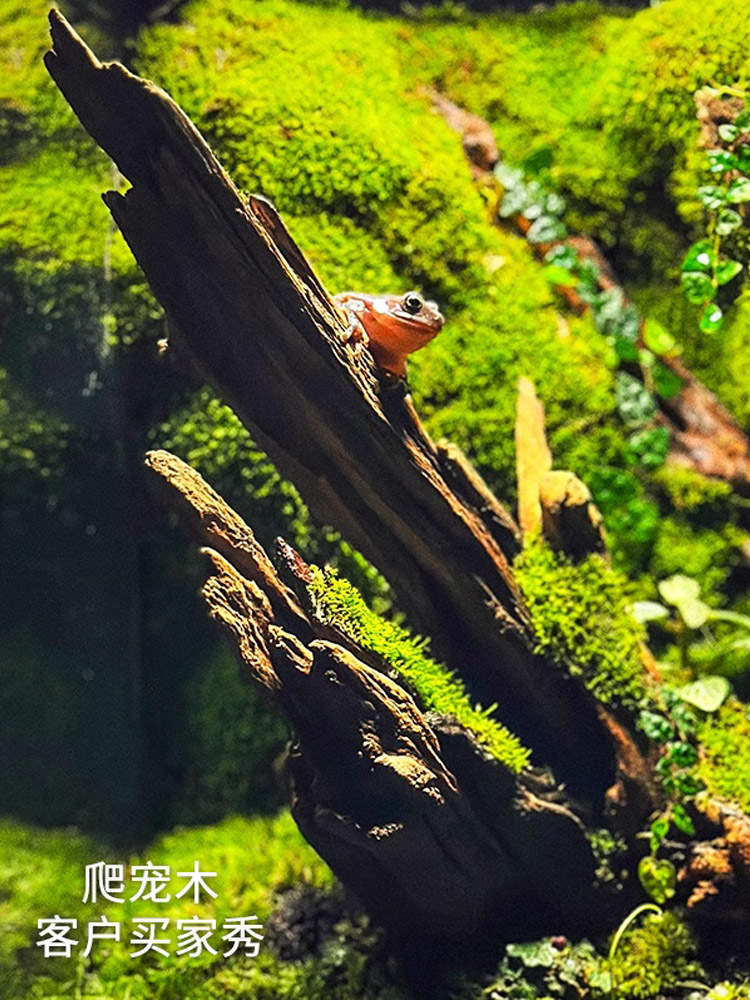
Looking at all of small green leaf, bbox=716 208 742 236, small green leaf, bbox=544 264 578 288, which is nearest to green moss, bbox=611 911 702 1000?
small green leaf, bbox=716 208 742 236

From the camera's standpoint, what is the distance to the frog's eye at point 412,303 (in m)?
2.49

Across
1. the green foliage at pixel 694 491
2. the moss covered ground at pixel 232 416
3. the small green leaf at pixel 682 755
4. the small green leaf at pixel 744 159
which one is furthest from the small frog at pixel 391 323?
the green foliage at pixel 694 491

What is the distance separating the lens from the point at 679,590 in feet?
11.1

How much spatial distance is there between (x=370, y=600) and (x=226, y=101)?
192 centimetres

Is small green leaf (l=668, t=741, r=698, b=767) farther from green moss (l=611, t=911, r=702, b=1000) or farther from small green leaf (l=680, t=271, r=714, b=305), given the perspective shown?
small green leaf (l=680, t=271, r=714, b=305)

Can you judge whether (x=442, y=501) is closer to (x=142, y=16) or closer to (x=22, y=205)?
(x=22, y=205)

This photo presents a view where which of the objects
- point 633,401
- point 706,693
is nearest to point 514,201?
point 633,401

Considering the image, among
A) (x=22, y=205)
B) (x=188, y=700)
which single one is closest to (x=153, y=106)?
(x=22, y=205)

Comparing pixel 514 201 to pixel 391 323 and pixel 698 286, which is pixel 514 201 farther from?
pixel 391 323

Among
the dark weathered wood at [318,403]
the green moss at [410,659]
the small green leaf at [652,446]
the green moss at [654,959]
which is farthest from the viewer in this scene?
the small green leaf at [652,446]

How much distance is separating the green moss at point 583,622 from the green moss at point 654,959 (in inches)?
27.7

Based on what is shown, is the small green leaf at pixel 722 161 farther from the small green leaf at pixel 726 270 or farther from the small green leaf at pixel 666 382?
the small green leaf at pixel 666 382

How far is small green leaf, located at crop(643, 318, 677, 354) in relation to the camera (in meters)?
3.68

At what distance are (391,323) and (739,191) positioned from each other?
126 centimetres
